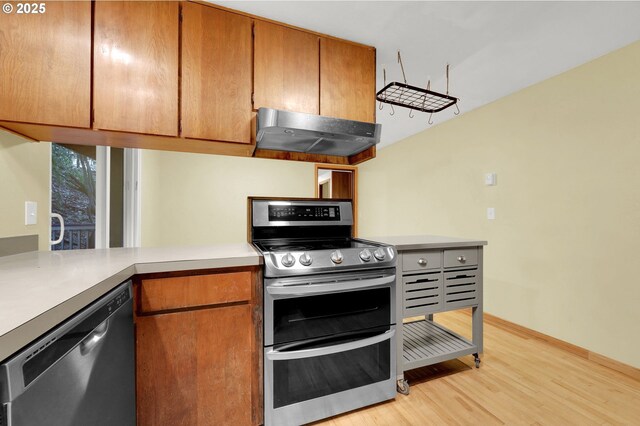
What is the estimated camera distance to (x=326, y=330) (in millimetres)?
1498

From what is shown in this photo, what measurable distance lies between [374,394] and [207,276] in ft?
3.94

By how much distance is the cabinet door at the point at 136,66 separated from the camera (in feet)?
4.68

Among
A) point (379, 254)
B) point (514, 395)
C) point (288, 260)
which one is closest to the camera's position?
point (288, 260)

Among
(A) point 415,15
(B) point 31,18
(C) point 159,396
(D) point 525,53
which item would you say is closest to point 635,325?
(D) point 525,53

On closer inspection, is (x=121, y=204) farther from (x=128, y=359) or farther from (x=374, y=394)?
(x=374, y=394)

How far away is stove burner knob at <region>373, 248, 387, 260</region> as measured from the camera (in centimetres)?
162

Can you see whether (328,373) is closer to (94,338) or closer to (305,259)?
(305,259)

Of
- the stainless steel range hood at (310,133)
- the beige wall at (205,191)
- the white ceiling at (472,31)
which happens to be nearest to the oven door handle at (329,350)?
the stainless steel range hood at (310,133)

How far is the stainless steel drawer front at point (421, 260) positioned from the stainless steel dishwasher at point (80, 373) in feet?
4.97

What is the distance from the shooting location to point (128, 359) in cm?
113

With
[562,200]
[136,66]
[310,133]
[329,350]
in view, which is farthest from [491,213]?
[136,66]

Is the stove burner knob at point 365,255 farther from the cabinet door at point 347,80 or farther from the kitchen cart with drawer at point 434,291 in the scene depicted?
the cabinet door at point 347,80

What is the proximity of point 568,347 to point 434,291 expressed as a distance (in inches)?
57.6

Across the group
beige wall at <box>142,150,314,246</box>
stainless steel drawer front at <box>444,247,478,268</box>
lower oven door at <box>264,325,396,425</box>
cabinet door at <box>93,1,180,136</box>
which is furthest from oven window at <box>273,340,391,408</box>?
beige wall at <box>142,150,314,246</box>
